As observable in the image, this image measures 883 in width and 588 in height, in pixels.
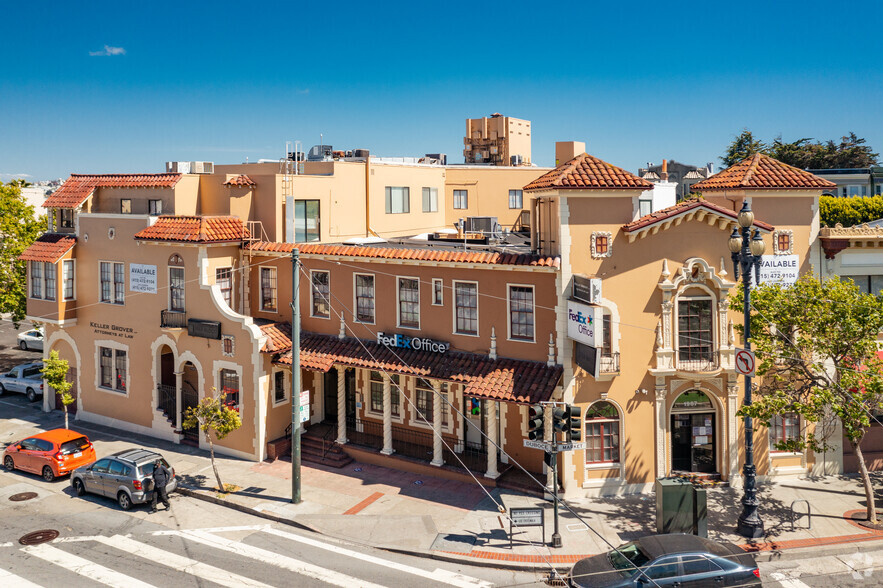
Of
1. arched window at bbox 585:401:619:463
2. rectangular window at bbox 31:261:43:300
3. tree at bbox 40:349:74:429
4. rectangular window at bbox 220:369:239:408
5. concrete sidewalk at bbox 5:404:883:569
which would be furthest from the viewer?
rectangular window at bbox 31:261:43:300

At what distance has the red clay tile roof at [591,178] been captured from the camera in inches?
907

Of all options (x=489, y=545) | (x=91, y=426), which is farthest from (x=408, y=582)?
(x=91, y=426)

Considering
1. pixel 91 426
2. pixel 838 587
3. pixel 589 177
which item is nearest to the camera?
pixel 838 587

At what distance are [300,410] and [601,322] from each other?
10.1m

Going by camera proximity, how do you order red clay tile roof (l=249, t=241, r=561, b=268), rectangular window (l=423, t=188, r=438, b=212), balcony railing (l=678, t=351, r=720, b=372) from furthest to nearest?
rectangular window (l=423, t=188, r=438, b=212), red clay tile roof (l=249, t=241, r=561, b=268), balcony railing (l=678, t=351, r=720, b=372)

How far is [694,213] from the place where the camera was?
23484 mm

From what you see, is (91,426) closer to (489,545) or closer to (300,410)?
(300,410)

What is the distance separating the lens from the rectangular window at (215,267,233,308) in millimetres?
29766

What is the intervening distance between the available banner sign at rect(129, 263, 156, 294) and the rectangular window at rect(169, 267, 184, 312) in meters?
0.99

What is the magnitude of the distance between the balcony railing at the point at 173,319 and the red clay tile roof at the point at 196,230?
119 inches

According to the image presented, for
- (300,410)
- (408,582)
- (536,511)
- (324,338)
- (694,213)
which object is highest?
(694,213)

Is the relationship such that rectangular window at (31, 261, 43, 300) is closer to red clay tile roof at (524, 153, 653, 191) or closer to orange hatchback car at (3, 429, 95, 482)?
orange hatchback car at (3, 429, 95, 482)

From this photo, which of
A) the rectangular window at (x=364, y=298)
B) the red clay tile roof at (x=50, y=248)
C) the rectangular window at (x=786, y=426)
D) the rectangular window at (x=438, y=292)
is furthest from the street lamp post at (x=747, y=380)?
the red clay tile roof at (x=50, y=248)

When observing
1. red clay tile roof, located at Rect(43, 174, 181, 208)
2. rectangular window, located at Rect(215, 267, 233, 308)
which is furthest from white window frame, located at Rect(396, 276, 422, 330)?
red clay tile roof, located at Rect(43, 174, 181, 208)
